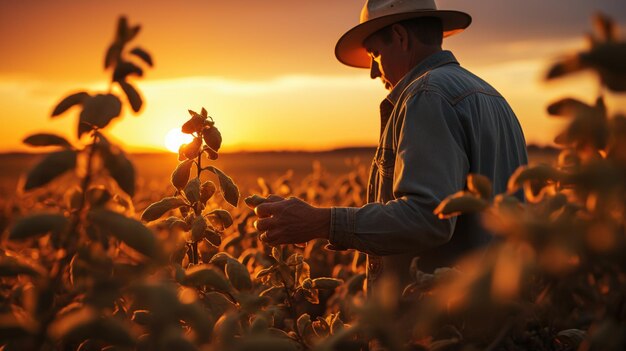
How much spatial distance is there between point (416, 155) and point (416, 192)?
0.57 ft

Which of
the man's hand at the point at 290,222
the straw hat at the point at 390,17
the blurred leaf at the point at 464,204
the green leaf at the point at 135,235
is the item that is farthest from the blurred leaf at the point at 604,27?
the straw hat at the point at 390,17

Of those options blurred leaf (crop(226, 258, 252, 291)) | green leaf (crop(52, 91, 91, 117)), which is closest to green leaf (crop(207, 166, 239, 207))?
blurred leaf (crop(226, 258, 252, 291))

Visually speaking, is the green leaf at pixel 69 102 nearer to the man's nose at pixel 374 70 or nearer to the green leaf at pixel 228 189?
the green leaf at pixel 228 189

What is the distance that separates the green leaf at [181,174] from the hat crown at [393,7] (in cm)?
164

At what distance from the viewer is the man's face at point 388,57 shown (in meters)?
3.87

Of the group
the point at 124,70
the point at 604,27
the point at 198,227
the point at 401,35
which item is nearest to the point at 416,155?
the point at 198,227

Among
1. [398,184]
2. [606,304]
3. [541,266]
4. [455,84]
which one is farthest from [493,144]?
[541,266]

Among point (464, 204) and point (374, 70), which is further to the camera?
point (374, 70)

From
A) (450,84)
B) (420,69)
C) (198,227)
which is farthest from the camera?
(420,69)

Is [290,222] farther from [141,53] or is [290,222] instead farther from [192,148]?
[141,53]

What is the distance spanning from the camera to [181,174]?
2.80m

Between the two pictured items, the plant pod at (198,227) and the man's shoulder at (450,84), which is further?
the man's shoulder at (450,84)

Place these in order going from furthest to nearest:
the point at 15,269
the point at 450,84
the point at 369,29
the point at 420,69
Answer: the point at 369,29, the point at 420,69, the point at 450,84, the point at 15,269

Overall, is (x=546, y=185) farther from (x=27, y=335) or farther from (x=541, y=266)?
(x=27, y=335)
